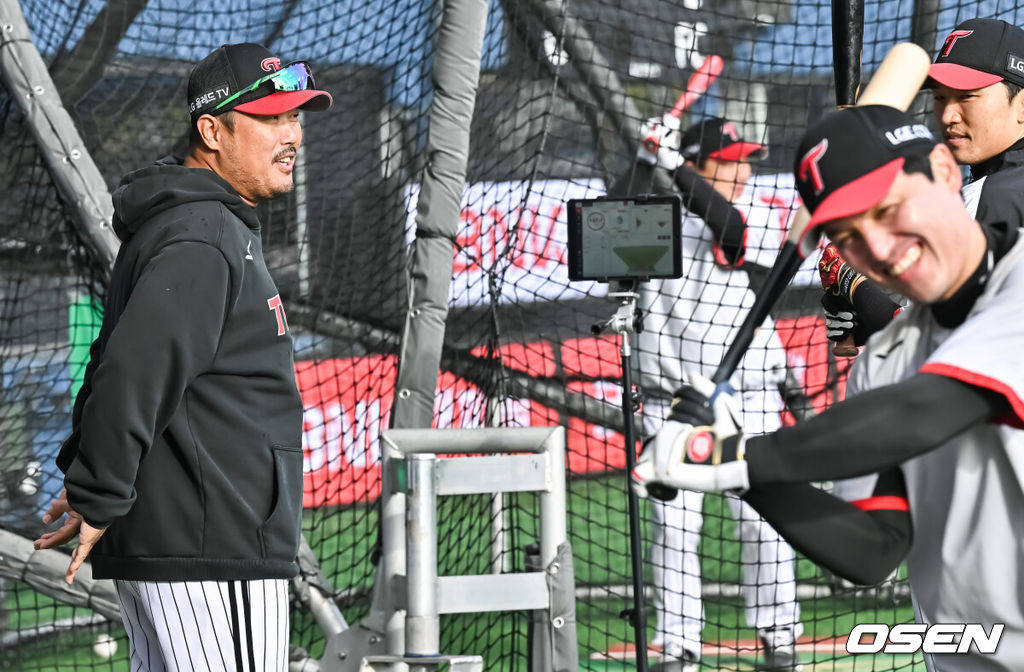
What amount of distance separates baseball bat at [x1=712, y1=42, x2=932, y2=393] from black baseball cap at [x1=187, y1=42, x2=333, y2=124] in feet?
4.38

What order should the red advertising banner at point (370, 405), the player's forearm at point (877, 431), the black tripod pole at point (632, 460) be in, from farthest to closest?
1. the red advertising banner at point (370, 405)
2. the black tripod pole at point (632, 460)
3. the player's forearm at point (877, 431)

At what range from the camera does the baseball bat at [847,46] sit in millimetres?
2639

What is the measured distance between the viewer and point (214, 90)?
2762 mm

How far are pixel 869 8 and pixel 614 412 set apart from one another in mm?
2169

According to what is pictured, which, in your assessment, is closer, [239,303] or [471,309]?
[239,303]

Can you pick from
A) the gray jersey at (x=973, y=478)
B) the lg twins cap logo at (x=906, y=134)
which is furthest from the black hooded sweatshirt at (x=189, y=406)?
the lg twins cap logo at (x=906, y=134)

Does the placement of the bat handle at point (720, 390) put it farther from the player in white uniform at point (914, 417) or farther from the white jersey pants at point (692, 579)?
the white jersey pants at point (692, 579)

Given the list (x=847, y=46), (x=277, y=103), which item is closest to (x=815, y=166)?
(x=847, y=46)

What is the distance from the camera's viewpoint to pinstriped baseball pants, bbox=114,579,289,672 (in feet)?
8.05

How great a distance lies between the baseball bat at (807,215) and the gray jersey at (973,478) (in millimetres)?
165

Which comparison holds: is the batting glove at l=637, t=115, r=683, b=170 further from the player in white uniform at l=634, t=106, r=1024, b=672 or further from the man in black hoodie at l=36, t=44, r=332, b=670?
the player in white uniform at l=634, t=106, r=1024, b=672

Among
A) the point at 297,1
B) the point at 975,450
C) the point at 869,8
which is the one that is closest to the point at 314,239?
the point at 297,1

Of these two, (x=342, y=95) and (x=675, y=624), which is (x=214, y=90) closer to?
(x=342, y=95)

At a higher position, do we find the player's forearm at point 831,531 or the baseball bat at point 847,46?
the baseball bat at point 847,46
